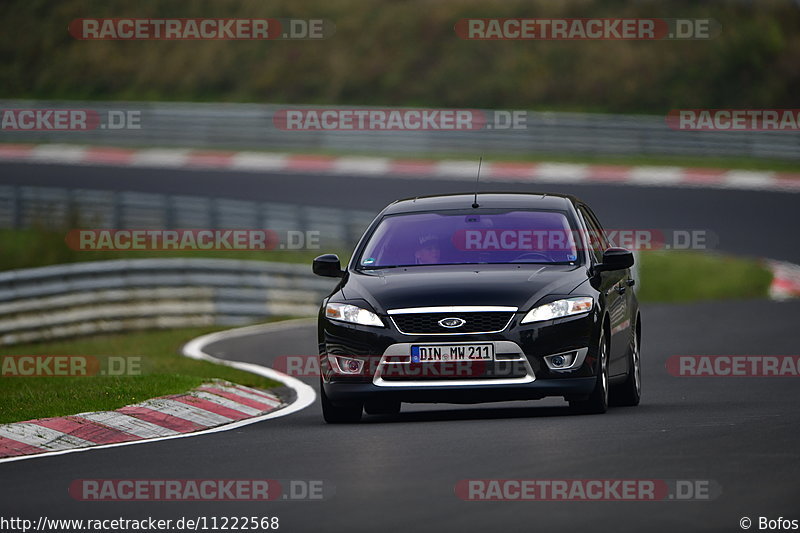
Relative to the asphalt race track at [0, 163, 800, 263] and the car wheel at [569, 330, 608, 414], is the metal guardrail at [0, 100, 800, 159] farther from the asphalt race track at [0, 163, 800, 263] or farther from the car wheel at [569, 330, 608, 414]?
the car wheel at [569, 330, 608, 414]

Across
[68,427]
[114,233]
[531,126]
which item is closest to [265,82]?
[531,126]

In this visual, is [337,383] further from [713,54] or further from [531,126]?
[713,54]

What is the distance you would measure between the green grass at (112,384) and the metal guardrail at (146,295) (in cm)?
122

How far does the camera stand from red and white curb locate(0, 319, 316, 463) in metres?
11.2

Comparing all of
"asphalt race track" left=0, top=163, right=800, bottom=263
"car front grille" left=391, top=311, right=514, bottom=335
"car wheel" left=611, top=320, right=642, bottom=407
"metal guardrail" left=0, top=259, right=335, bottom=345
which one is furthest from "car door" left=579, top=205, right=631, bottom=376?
"asphalt race track" left=0, top=163, right=800, bottom=263

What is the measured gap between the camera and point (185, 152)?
43656 mm

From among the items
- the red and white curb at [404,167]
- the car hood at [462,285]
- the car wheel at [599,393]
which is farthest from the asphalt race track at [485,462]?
the red and white curb at [404,167]

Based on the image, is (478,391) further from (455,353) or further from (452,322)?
(452,322)

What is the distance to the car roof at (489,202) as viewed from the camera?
42.0ft

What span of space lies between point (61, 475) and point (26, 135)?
37291mm

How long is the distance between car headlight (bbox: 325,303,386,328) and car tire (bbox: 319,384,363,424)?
1.79 feet

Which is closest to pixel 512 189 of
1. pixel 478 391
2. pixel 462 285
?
pixel 462 285

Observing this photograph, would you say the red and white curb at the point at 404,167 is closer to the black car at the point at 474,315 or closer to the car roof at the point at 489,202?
the car roof at the point at 489,202

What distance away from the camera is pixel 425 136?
42.2 metres
